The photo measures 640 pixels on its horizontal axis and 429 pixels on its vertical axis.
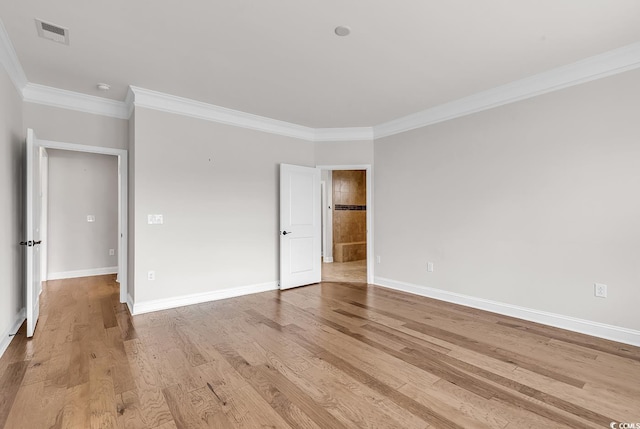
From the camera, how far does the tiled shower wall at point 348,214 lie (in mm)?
7805

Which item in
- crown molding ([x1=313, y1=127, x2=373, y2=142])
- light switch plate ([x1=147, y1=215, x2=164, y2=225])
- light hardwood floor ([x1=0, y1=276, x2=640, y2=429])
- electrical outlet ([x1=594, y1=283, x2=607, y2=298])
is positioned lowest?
light hardwood floor ([x1=0, y1=276, x2=640, y2=429])

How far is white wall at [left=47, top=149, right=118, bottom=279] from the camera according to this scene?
577 centimetres

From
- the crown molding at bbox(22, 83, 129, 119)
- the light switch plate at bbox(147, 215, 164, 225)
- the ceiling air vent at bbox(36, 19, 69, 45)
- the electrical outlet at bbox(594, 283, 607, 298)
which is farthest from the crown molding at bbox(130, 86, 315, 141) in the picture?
the electrical outlet at bbox(594, 283, 607, 298)

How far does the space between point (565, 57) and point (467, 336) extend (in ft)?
9.44

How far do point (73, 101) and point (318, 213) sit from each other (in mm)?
3695

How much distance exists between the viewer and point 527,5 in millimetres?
2260

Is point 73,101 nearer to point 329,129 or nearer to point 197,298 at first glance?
point 197,298

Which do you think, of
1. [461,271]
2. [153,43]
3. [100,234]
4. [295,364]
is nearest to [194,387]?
[295,364]

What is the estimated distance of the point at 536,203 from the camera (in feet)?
11.3

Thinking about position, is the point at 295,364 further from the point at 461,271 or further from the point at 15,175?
the point at 15,175

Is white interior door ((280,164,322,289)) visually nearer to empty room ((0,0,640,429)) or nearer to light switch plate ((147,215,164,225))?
empty room ((0,0,640,429))

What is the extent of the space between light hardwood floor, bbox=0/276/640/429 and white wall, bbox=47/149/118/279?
2.57 meters

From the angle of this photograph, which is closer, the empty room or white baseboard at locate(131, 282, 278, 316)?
the empty room

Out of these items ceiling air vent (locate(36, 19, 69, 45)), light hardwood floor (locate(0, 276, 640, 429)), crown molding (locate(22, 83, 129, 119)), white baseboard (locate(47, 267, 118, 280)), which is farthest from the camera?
white baseboard (locate(47, 267, 118, 280))
